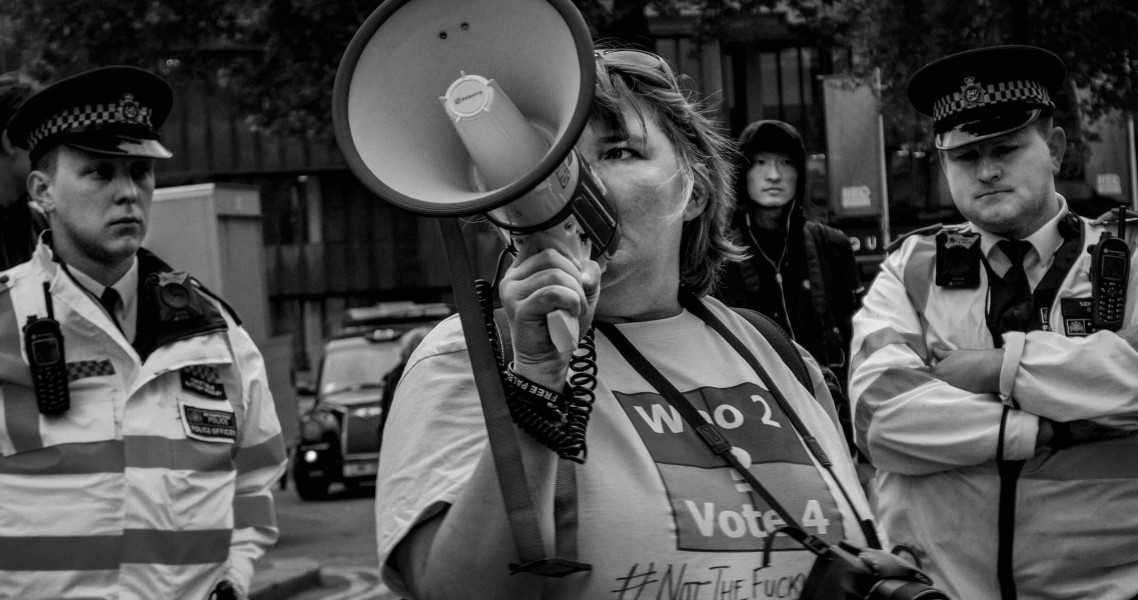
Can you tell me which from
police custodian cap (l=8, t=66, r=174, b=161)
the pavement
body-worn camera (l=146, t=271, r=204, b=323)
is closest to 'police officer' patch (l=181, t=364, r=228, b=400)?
body-worn camera (l=146, t=271, r=204, b=323)

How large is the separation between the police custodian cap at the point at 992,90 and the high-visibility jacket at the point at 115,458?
6.32ft

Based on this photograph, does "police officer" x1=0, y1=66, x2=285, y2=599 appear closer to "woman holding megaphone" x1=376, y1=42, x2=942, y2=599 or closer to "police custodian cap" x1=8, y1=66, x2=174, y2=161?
"police custodian cap" x1=8, y1=66, x2=174, y2=161

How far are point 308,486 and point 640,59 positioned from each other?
13.0 metres

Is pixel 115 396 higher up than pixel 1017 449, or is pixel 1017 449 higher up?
pixel 115 396

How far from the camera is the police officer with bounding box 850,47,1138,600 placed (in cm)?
317

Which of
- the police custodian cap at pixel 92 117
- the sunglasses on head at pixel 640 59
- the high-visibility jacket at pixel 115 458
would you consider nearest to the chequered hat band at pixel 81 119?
the police custodian cap at pixel 92 117

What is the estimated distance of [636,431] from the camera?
6.89 feet

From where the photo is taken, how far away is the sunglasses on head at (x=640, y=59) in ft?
7.75

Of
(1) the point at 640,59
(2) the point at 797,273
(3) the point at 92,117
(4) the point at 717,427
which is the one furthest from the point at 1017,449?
(3) the point at 92,117

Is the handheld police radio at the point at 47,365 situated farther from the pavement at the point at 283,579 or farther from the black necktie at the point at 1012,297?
the pavement at the point at 283,579

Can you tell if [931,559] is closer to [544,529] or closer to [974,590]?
[974,590]

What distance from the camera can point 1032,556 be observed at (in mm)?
3186

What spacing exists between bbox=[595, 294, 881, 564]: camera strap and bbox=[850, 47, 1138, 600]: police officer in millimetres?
1067

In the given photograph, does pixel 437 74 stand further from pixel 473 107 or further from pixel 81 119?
pixel 81 119
